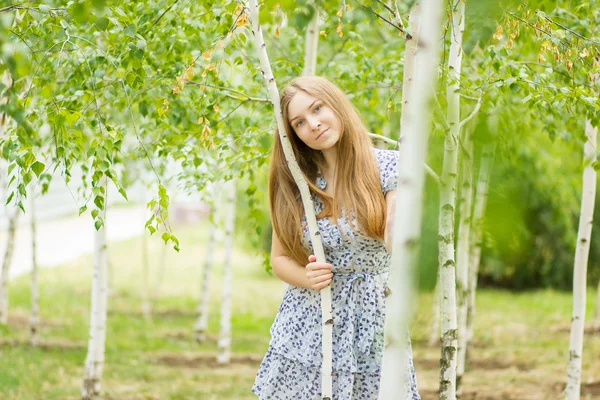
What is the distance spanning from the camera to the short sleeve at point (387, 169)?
248 cm

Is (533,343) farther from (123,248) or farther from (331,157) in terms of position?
(123,248)

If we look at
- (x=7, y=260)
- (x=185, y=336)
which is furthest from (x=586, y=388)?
(x=7, y=260)

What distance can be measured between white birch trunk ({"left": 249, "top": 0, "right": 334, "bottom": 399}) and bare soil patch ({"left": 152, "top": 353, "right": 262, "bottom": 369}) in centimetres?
418

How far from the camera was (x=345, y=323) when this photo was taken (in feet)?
8.50

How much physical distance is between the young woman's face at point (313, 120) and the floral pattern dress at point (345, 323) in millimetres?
194

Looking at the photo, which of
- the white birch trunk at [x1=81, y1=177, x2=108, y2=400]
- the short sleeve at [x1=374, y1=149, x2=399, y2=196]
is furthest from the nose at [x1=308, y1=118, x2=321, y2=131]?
the white birch trunk at [x1=81, y1=177, x2=108, y2=400]

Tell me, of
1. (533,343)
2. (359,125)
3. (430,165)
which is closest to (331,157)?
(359,125)

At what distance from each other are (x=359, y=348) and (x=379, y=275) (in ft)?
0.89

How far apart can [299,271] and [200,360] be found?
4.34m

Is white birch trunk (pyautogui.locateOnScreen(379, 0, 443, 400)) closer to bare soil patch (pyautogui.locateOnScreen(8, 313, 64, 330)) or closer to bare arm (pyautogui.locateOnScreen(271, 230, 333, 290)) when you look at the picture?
bare arm (pyautogui.locateOnScreen(271, 230, 333, 290))

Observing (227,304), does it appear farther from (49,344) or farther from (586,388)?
(586,388)

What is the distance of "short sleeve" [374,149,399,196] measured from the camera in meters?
2.48

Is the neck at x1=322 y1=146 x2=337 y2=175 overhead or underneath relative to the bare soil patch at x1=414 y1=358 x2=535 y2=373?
overhead

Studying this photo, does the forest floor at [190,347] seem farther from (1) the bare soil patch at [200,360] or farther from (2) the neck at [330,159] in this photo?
(2) the neck at [330,159]
